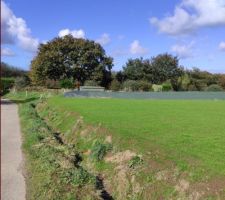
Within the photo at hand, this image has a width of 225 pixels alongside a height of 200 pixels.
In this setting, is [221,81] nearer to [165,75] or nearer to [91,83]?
[165,75]

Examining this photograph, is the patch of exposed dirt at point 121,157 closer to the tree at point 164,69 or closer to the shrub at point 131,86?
the shrub at point 131,86

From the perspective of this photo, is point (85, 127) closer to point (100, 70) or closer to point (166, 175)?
point (166, 175)

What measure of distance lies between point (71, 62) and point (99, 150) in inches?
2956

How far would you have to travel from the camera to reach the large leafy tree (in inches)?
3452

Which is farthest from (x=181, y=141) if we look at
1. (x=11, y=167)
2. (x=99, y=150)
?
(x=11, y=167)

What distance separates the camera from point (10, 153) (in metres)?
16.2

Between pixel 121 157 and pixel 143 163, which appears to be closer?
pixel 143 163

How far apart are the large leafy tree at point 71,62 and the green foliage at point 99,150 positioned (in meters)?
71.9

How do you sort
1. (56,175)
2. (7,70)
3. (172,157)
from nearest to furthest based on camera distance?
(7,70) < (56,175) < (172,157)

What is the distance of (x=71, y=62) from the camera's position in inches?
3501

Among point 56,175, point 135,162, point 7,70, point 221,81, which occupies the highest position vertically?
point 7,70

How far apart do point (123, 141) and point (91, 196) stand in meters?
4.82

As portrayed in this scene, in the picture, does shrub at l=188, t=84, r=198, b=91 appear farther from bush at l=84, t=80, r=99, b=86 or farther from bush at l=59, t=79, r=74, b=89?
bush at l=59, t=79, r=74, b=89

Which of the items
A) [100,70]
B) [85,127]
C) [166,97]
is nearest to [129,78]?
[100,70]
